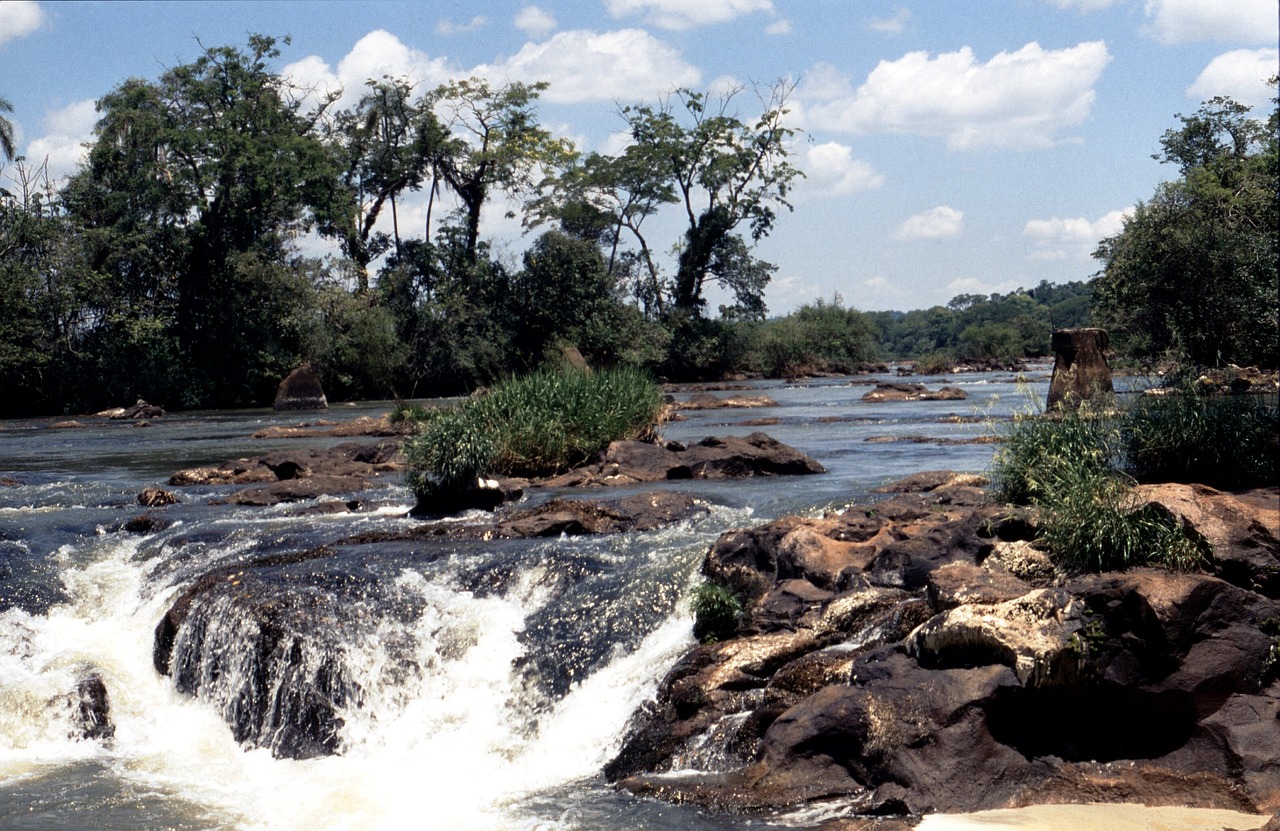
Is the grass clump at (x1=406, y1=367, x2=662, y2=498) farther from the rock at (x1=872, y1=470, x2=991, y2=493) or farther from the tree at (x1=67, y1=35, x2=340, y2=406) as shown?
the tree at (x1=67, y1=35, x2=340, y2=406)

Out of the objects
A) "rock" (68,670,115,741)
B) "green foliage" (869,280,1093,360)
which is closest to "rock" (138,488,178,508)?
"rock" (68,670,115,741)

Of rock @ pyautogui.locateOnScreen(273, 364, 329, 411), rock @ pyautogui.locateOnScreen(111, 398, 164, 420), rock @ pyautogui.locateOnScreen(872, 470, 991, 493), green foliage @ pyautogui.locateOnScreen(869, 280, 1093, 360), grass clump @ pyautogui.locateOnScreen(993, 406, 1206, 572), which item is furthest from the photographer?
green foliage @ pyautogui.locateOnScreen(869, 280, 1093, 360)

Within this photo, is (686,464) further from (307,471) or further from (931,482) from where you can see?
(307,471)

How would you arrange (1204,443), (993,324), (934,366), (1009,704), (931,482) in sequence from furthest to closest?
(993,324), (934,366), (931,482), (1204,443), (1009,704)

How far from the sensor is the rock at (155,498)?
17.6 meters

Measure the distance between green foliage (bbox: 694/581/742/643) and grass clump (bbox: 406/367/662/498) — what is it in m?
6.57

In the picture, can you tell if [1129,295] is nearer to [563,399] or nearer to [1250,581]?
[563,399]

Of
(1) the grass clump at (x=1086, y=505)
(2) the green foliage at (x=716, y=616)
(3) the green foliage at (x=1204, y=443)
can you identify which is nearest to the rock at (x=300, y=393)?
(3) the green foliage at (x=1204, y=443)

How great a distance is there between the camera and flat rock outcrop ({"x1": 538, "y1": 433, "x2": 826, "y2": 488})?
59.8 ft

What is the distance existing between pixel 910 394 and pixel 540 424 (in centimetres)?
2488

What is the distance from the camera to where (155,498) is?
17.6m

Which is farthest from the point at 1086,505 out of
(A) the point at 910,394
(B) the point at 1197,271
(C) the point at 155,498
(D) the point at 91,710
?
(A) the point at 910,394

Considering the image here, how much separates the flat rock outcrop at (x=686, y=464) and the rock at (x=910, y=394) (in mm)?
21888

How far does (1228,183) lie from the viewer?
1248 inches
